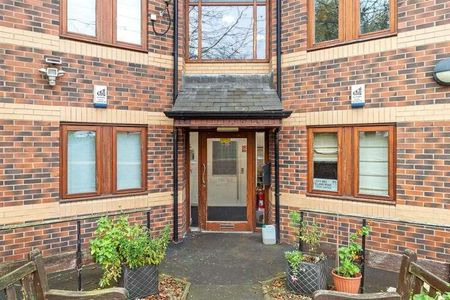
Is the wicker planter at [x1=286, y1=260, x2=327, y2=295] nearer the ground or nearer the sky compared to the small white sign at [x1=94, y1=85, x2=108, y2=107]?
nearer the ground

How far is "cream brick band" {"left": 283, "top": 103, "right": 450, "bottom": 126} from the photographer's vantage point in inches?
193

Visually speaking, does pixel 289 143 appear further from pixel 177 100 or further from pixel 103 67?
pixel 103 67

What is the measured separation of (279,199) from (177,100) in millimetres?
2870

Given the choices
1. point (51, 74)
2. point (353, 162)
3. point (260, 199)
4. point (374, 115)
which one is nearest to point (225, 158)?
point (260, 199)

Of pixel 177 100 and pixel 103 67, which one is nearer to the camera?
pixel 103 67

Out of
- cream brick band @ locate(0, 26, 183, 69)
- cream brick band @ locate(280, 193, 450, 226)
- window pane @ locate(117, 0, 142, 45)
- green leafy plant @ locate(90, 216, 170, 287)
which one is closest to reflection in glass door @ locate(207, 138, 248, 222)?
cream brick band @ locate(280, 193, 450, 226)

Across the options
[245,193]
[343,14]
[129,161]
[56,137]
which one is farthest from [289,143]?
[56,137]

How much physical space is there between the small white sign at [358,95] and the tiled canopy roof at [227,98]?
1160mm

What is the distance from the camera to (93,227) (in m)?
5.54

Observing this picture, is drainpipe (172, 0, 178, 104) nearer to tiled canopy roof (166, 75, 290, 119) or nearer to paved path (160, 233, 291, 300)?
tiled canopy roof (166, 75, 290, 119)

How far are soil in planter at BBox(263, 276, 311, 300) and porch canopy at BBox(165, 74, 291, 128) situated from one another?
105 inches

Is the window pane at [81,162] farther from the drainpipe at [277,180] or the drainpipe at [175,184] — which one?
the drainpipe at [277,180]

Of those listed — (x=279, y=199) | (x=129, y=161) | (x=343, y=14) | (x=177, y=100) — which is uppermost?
(x=343, y=14)

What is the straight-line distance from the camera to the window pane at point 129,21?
5.89 meters
